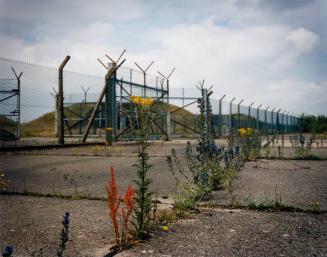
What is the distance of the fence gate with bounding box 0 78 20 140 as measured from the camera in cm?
1073

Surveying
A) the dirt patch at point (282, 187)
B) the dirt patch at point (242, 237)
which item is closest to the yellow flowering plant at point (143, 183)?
the dirt patch at point (242, 237)

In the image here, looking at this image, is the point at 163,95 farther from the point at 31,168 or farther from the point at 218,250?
the point at 218,250

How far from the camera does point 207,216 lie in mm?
2791

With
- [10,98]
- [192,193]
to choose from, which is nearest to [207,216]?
[192,193]

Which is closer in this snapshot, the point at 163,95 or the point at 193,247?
the point at 193,247

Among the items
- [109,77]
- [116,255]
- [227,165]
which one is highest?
[109,77]

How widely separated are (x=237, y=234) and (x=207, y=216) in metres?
0.50

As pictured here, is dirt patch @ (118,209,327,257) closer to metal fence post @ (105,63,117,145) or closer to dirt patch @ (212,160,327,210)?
dirt patch @ (212,160,327,210)

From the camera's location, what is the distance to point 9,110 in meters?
10.8

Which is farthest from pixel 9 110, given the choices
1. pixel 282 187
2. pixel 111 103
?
pixel 282 187

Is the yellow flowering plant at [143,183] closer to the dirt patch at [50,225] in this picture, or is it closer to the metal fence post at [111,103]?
the dirt patch at [50,225]

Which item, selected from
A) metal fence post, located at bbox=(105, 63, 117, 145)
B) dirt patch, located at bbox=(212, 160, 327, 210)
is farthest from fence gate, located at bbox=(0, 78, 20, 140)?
dirt patch, located at bbox=(212, 160, 327, 210)

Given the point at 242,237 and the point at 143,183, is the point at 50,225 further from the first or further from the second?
the point at 242,237

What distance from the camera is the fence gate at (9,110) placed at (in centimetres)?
1073
